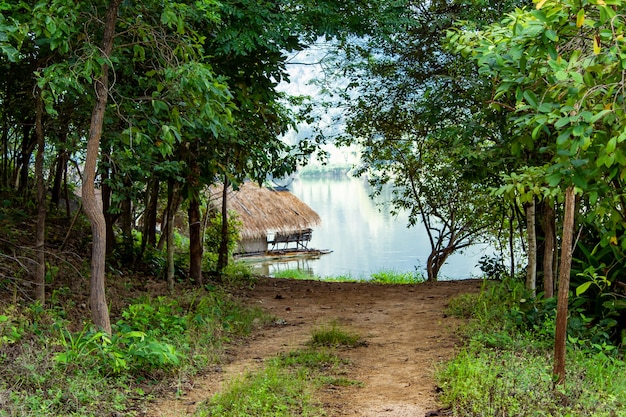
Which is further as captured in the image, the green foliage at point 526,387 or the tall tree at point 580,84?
the green foliage at point 526,387

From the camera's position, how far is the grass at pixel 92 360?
3846 millimetres

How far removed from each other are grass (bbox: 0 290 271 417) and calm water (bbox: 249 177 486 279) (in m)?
7.89

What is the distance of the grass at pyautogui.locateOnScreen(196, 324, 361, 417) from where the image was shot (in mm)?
3963

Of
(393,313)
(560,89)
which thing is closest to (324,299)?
(393,313)

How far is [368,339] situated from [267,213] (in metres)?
14.2

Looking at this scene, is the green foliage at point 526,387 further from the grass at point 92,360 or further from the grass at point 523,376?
the grass at point 92,360

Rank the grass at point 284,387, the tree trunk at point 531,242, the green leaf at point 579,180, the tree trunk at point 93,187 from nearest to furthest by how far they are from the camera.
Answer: the green leaf at point 579,180, the grass at point 284,387, the tree trunk at point 93,187, the tree trunk at point 531,242

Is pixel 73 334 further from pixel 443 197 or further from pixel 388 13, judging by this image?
pixel 443 197

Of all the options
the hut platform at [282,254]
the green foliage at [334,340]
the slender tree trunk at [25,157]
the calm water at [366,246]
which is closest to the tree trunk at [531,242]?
the green foliage at [334,340]

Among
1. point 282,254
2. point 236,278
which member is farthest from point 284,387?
point 282,254

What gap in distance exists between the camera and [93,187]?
461 centimetres

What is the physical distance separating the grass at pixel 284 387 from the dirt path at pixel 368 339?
125 mm

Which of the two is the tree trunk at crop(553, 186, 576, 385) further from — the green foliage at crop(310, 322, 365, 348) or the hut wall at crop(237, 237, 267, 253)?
the hut wall at crop(237, 237, 267, 253)

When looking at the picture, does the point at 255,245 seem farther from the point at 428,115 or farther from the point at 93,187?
the point at 93,187
